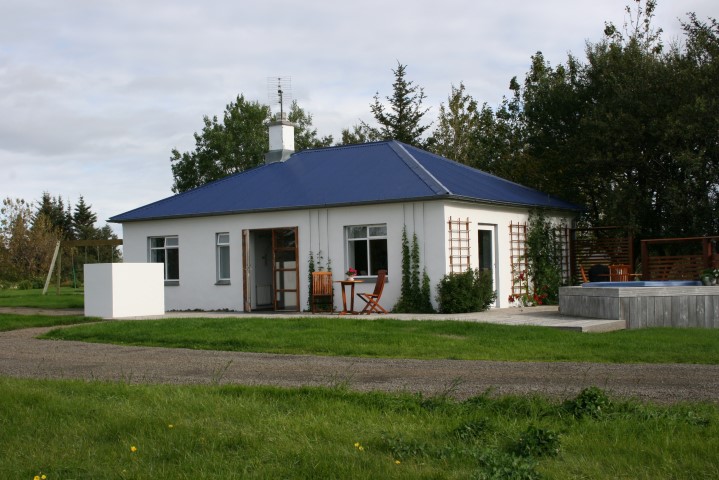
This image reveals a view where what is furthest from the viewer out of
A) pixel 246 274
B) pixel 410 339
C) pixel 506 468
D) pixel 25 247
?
pixel 25 247

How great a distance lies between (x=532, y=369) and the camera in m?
10.1

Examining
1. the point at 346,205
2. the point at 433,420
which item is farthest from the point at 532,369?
the point at 346,205

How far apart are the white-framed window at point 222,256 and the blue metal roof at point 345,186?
87 cm

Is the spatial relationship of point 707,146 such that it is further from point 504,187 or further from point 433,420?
point 433,420

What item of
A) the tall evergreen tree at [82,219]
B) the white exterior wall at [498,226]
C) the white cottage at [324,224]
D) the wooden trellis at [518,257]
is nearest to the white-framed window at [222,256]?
the white cottage at [324,224]

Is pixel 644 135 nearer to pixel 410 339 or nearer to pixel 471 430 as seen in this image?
pixel 410 339

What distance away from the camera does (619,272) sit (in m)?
22.4

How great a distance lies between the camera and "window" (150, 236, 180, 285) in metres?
24.7

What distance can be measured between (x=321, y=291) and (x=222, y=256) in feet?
13.1

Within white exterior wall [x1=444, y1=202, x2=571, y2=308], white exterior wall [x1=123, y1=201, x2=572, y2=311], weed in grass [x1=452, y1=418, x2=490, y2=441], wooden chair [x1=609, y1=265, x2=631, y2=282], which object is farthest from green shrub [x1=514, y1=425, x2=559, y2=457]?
wooden chair [x1=609, y1=265, x2=631, y2=282]

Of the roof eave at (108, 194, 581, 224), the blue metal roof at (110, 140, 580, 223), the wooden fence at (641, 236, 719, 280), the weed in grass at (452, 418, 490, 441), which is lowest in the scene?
the weed in grass at (452, 418, 490, 441)

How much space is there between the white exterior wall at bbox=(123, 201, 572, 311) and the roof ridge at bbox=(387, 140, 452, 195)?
40 centimetres

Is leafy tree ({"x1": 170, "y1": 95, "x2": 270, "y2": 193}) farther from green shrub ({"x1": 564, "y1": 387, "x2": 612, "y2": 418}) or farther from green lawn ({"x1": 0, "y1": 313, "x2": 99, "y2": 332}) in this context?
green shrub ({"x1": 564, "y1": 387, "x2": 612, "y2": 418})

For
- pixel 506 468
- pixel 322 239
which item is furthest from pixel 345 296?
pixel 506 468
